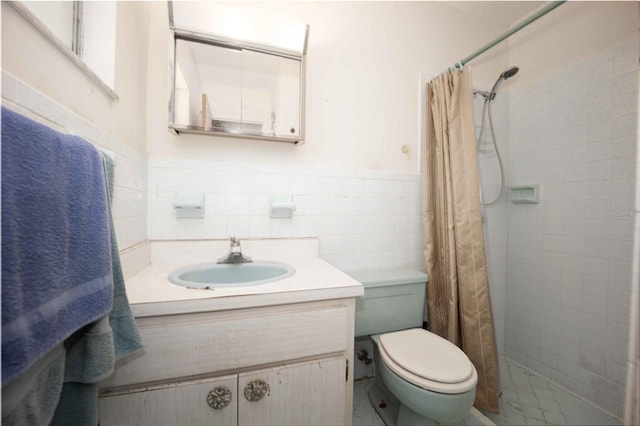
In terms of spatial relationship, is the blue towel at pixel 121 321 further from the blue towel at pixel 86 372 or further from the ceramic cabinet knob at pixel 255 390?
the ceramic cabinet knob at pixel 255 390

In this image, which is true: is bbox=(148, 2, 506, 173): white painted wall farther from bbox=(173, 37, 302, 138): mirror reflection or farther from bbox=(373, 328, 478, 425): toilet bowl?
bbox=(373, 328, 478, 425): toilet bowl

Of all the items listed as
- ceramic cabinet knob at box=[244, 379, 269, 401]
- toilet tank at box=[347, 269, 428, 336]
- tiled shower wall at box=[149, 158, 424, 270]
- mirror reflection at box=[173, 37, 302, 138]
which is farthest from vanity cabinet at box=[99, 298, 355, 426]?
mirror reflection at box=[173, 37, 302, 138]

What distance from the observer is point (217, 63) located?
116 centimetres

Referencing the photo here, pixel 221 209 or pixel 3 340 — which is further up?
pixel 221 209

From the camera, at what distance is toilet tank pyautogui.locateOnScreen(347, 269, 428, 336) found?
1210 millimetres

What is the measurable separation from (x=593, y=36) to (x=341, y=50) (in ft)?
4.60

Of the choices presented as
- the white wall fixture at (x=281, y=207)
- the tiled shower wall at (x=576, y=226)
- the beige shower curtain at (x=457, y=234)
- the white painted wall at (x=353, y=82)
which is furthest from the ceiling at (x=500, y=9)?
the white wall fixture at (x=281, y=207)

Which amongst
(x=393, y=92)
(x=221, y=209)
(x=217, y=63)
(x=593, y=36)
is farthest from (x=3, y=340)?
(x=593, y=36)

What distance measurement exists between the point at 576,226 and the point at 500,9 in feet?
4.96

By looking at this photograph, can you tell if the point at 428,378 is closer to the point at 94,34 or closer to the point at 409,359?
the point at 409,359

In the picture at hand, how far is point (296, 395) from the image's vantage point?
820 mm

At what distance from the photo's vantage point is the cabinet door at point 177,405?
26.9 inches

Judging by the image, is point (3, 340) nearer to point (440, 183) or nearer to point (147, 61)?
point (147, 61)

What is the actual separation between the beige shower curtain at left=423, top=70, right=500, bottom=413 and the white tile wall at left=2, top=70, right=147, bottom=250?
1.46 metres
